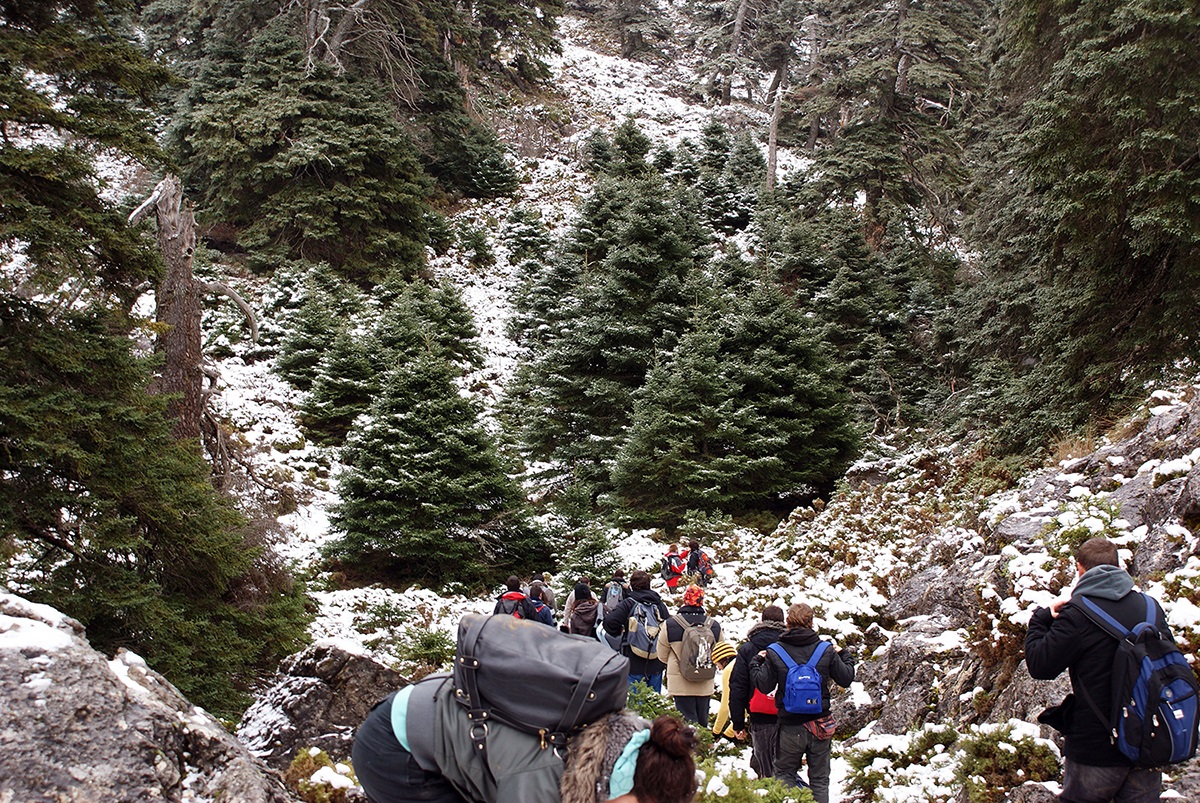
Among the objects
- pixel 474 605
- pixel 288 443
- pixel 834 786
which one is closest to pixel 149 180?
pixel 288 443

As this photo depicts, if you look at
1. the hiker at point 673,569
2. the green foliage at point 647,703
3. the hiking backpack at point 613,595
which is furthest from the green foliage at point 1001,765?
the hiker at point 673,569

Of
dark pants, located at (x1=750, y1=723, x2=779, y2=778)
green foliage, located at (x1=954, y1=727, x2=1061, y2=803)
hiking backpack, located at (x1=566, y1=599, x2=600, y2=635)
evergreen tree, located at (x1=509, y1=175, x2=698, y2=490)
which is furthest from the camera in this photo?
evergreen tree, located at (x1=509, y1=175, x2=698, y2=490)

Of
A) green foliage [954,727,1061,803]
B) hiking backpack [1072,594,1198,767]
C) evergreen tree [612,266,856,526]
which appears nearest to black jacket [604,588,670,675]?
green foliage [954,727,1061,803]

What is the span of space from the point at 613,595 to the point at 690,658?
119 cm

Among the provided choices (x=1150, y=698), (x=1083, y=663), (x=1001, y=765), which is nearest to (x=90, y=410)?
(x=1083, y=663)

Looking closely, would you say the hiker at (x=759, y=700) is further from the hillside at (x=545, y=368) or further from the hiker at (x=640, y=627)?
the hiker at (x=640, y=627)

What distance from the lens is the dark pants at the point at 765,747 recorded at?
17.1 feet

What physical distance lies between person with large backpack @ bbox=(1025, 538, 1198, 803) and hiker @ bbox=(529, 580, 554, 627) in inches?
206

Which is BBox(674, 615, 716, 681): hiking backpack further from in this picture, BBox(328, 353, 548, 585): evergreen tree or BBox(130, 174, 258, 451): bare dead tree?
BBox(130, 174, 258, 451): bare dead tree

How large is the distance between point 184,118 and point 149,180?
2245mm

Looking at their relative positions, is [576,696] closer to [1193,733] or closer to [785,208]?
[1193,733]

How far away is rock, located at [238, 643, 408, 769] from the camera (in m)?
4.81

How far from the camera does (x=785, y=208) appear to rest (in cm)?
2497

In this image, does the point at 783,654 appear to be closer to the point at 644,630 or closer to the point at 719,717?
the point at 719,717
